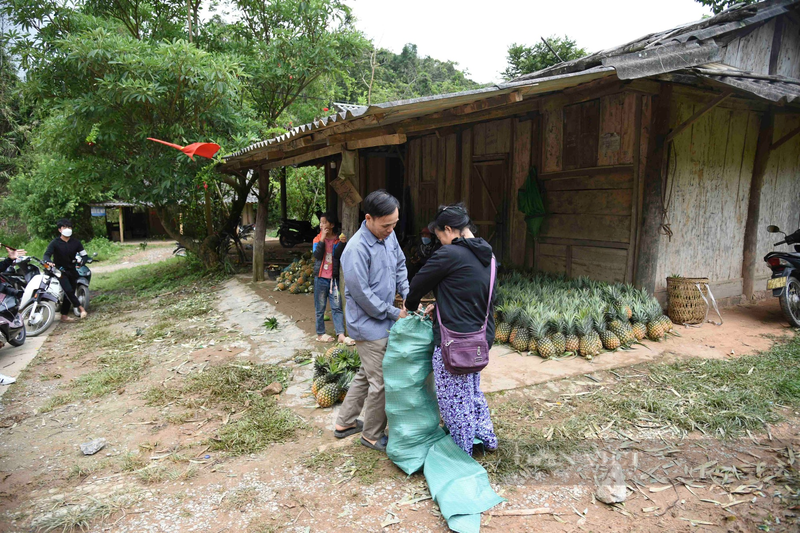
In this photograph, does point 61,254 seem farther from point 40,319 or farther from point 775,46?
point 775,46

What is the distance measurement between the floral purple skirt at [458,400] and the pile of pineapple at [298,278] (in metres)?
6.22

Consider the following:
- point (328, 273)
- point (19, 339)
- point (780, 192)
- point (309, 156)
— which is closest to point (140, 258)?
point (19, 339)

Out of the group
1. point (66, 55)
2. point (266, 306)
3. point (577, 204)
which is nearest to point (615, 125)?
point (577, 204)

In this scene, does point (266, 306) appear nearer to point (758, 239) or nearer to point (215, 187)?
point (215, 187)

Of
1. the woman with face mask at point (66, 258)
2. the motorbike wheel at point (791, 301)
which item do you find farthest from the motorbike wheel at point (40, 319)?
the motorbike wheel at point (791, 301)

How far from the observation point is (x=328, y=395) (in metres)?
4.05

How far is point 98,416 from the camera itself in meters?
4.24

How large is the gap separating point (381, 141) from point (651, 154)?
367 centimetres

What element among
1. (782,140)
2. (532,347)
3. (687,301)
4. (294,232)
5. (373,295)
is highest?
(782,140)

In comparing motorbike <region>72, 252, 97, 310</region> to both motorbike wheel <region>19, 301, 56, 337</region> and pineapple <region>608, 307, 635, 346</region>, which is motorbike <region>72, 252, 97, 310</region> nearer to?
motorbike wheel <region>19, 301, 56, 337</region>

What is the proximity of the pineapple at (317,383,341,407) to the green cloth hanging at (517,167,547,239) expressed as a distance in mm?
4714

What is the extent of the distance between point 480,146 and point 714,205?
393 cm

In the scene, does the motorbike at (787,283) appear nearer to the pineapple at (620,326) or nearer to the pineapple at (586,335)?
the pineapple at (620,326)

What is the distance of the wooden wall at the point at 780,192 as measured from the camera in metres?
7.31
